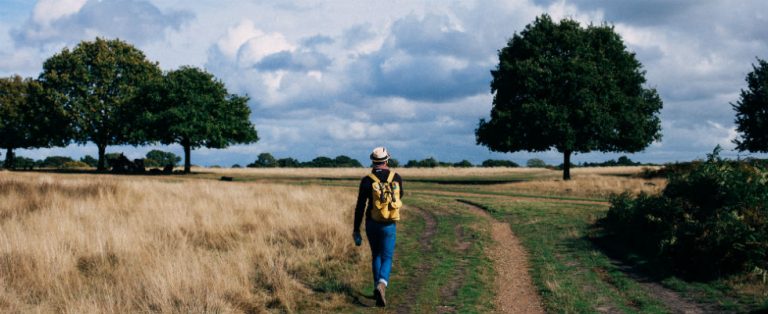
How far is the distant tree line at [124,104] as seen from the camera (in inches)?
2090

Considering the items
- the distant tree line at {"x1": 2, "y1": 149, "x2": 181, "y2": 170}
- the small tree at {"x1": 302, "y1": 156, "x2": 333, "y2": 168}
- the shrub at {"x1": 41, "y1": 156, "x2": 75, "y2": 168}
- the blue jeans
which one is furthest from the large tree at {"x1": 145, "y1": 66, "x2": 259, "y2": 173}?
Result: the small tree at {"x1": 302, "y1": 156, "x2": 333, "y2": 168}

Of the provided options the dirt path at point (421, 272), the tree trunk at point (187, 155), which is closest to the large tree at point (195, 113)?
the tree trunk at point (187, 155)

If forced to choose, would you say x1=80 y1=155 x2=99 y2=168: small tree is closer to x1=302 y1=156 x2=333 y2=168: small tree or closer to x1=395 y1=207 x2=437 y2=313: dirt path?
x1=302 y1=156 x2=333 y2=168: small tree

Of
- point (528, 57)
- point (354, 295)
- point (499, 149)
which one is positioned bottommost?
point (354, 295)

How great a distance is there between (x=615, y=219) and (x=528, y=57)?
92.1 feet

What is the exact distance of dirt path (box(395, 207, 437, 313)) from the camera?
31.4 ft

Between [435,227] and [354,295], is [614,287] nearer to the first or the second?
[354,295]

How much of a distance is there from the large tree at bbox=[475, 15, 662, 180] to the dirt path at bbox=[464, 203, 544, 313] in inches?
1008

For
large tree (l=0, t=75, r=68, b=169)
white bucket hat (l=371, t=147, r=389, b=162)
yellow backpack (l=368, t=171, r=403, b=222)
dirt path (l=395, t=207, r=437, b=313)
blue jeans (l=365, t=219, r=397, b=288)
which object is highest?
large tree (l=0, t=75, r=68, b=169)

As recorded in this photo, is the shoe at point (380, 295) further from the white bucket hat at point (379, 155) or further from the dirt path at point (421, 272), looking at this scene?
the white bucket hat at point (379, 155)

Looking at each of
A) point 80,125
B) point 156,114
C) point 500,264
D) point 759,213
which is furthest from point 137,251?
→ point 80,125

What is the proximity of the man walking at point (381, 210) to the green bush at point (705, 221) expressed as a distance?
7.23 m

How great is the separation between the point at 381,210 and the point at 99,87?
55.5 metres

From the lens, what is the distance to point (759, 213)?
13234 mm
